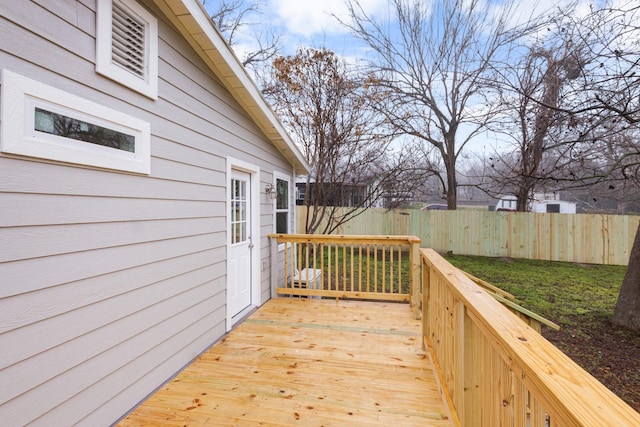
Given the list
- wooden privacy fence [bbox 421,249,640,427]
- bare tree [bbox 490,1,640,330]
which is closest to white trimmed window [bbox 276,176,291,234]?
wooden privacy fence [bbox 421,249,640,427]

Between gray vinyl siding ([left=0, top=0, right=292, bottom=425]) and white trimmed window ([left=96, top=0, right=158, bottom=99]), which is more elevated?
white trimmed window ([left=96, top=0, right=158, bottom=99])

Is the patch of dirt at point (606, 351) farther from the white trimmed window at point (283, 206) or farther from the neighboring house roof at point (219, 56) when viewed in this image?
the neighboring house roof at point (219, 56)

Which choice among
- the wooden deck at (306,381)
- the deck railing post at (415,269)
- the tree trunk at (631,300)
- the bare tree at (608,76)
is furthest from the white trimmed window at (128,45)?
the tree trunk at (631,300)

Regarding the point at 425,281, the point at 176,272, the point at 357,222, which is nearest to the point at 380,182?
the point at 357,222

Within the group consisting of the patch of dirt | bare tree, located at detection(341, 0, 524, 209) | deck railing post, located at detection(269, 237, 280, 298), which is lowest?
the patch of dirt

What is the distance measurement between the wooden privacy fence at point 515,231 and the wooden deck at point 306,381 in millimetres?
6972

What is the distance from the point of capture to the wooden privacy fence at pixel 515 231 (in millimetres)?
8742

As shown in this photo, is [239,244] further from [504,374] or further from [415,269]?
[504,374]

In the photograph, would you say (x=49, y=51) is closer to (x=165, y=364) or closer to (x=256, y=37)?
(x=165, y=364)

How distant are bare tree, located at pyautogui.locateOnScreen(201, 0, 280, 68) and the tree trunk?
9118mm

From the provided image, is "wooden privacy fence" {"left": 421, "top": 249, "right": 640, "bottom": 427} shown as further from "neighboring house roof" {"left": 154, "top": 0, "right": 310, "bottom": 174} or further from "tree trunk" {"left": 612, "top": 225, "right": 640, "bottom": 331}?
"tree trunk" {"left": 612, "top": 225, "right": 640, "bottom": 331}

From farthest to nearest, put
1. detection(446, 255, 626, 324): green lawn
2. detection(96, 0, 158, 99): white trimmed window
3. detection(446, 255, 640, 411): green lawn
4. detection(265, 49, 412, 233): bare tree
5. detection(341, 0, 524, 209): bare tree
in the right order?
detection(341, 0, 524, 209): bare tree < detection(265, 49, 412, 233): bare tree < detection(446, 255, 626, 324): green lawn < detection(446, 255, 640, 411): green lawn < detection(96, 0, 158, 99): white trimmed window

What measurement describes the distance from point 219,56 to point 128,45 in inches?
40.5

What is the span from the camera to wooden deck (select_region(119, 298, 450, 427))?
7.37 feet
